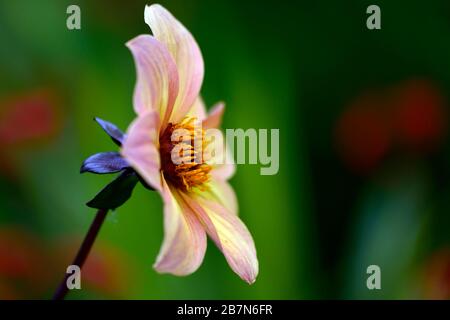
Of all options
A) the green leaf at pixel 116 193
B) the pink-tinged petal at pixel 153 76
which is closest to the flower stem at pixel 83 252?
the green leaf at pixel 116 193

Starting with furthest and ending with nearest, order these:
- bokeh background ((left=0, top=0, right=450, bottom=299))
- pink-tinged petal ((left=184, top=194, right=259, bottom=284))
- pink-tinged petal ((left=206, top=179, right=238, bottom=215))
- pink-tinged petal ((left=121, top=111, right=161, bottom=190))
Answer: bokeh background ((left=0, top=0, right=450, bottom=299)) < pink-tinged petal ((left=206, top=179, right=238, bottom=215)) < pink-tinged petal ((left=184, top=194, right=259, bottom=284)) < pink-tinged petal ((left=121, top=111, right=161, bottom=190))

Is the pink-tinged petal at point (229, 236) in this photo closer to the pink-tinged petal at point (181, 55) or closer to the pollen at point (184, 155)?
the pollen at point (184, 155)

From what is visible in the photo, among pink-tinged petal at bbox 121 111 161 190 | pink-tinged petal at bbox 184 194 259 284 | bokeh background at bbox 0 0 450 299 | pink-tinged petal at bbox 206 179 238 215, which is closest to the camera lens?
pink-tinged petal at bbox 121 111 161 190

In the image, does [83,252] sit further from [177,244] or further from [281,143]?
[281,143]

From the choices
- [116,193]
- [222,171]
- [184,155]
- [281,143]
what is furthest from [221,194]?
[281,143]

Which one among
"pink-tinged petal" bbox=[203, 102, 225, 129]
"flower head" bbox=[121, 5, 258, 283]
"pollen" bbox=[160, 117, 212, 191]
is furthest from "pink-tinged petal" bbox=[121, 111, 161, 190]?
"pink-tinged petal" bbox=[203, 102, 225, 129]

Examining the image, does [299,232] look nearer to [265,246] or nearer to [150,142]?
[265,246]

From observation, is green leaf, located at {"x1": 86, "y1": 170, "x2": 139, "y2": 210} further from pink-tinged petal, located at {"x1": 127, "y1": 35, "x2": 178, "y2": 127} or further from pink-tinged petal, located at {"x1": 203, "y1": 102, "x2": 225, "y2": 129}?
pink-tinged petal, located at {"x1": 203, "y1": 102, "x2": 225, "y2": 129}
